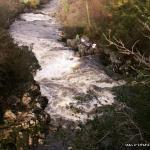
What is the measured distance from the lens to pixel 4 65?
40.0ft

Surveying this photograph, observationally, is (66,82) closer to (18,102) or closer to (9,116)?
(18,102)

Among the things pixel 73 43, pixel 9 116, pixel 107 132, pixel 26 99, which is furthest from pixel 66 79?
pixel 107 132

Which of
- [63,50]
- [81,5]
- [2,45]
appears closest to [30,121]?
[2,45]

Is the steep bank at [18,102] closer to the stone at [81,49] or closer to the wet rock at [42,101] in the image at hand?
the wet rock at [42,101]

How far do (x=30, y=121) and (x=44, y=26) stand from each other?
16490 mm

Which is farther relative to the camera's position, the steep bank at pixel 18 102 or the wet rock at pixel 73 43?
the wet rock at pixel 73 43

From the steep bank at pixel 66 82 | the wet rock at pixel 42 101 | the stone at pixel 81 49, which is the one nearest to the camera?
the wet rock at pixel 42 101

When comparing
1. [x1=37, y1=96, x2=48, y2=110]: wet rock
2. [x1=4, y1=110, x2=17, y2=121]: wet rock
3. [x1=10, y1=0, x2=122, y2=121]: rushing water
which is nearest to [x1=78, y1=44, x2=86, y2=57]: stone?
[x1=10, y1=0, x2=122, y2=121]: rushing water

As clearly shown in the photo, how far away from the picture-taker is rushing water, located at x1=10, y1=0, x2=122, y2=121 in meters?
13.7

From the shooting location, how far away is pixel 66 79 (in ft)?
54.8

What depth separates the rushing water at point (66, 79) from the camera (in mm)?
13711

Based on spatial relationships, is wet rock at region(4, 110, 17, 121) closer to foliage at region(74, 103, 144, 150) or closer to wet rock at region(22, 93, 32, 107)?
wet rock at region(22, 93, 32, 107)

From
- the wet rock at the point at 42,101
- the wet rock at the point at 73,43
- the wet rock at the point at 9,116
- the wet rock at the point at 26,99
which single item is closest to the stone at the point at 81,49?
the wet rock at the point at 73,43

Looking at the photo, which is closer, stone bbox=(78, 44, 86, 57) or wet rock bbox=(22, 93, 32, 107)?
wet rock bbox=(22, 93, 32, 107)
